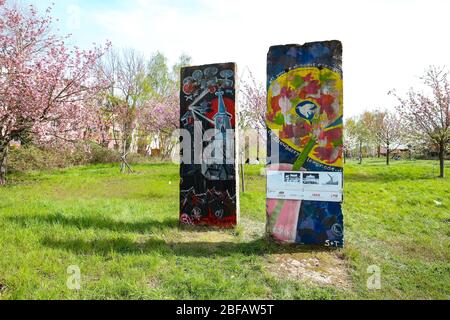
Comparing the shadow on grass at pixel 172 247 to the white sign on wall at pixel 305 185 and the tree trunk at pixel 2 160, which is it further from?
the tree trunk at pixel 2 160

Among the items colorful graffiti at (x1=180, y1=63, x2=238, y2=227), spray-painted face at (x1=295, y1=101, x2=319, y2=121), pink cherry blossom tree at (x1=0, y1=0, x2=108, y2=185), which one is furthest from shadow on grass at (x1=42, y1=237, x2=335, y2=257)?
pink cherry blossom tree at (x1=0, y1=0, x2=108, y2=185)

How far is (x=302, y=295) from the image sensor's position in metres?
3.45

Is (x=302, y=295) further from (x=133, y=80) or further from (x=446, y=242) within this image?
(x=133, y=80)

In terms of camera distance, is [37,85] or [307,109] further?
[37,85]

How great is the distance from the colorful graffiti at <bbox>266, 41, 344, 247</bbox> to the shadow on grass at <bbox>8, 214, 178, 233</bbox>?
2343 millimetres

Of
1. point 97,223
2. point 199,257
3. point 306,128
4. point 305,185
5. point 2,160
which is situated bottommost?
point 199,257

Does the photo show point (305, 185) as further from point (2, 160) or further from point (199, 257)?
point (2, 160)

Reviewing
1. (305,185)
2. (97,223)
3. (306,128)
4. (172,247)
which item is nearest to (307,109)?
(306,128)

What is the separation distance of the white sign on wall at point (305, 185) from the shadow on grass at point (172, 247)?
2.69 feet

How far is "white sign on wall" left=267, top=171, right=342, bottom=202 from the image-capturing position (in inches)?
190

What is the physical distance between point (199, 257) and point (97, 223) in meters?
2.68

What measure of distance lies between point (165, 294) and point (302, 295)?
5.12 ft

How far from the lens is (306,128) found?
16.3 ft

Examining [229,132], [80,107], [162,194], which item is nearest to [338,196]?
[229,132]
